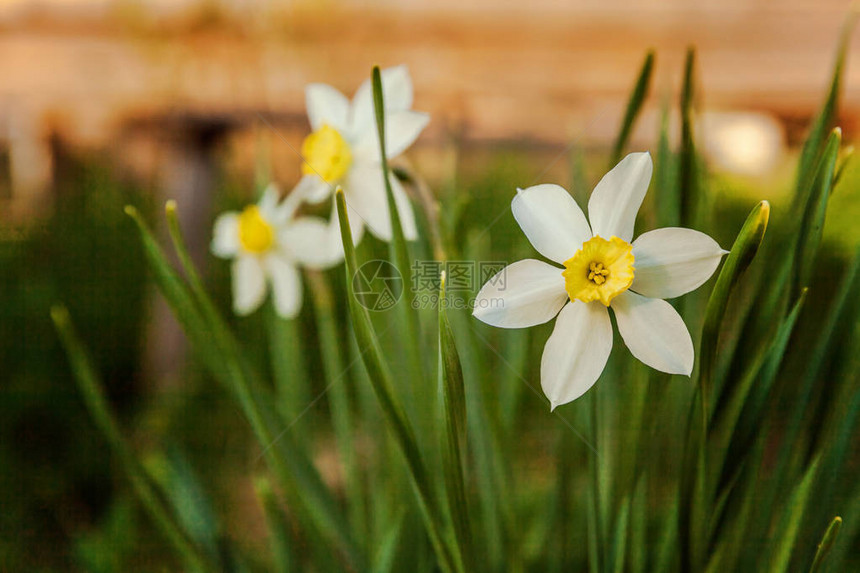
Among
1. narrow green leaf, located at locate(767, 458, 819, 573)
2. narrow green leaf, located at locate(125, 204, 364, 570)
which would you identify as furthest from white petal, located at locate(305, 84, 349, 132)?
narrow green leaf, located at locate(767, 458, 819, 573)

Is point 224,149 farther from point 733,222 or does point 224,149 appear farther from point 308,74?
point 733,222

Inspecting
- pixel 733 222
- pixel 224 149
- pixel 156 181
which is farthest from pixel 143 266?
pixel 733 222

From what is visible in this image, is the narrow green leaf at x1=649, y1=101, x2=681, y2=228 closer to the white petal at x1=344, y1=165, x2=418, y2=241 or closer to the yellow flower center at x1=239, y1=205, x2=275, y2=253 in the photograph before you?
the white petal at x1=344, y1=165, x2=418, y2=241

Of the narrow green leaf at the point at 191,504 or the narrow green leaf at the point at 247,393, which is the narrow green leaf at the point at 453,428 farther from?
the narrow green leaf at the point at 191,504

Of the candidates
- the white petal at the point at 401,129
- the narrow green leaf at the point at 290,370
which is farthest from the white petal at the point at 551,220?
the narrow green leaf at the point at 290,370

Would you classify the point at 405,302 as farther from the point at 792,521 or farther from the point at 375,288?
the point at 792,521

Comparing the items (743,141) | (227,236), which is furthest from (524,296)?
(743,141)
